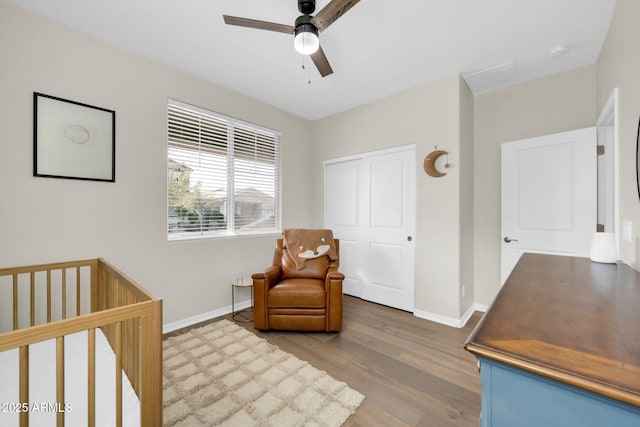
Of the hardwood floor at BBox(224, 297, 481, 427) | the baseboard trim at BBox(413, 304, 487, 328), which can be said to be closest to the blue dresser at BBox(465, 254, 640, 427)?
the hardwood floor at BBox(224, 297, 481, 427)

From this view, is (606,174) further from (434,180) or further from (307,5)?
(307,5)

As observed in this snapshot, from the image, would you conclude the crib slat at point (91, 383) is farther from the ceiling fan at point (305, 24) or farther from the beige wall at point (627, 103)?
the beige wall at point (627, 103)

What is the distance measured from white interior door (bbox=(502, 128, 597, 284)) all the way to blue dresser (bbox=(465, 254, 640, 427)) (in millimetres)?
1656

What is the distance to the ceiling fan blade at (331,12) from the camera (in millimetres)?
1421

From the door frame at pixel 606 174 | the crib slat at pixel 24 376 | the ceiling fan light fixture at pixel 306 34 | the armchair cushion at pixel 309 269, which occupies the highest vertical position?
the ceiling fan light fixture at pixel 306 34

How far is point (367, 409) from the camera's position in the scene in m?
1.59

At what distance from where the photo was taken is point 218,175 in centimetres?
300

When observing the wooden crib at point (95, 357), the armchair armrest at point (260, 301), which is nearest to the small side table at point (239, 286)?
the armchair armrest at point (260, 301)

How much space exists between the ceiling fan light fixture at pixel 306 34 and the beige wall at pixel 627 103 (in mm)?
1768

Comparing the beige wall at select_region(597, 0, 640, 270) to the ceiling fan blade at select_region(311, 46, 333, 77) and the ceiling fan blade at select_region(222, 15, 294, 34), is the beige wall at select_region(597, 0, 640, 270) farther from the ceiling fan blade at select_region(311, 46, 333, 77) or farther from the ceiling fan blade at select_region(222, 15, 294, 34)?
the ceiling fan blade at select_region(222, 15, 294, 34)

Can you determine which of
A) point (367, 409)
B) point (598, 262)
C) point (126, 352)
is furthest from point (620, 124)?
point (126, 352)

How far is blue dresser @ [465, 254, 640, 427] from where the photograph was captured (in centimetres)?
51

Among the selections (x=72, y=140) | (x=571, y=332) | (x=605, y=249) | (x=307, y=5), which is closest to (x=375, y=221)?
(x=605, y=249)

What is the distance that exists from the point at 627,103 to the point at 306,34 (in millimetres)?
2012
